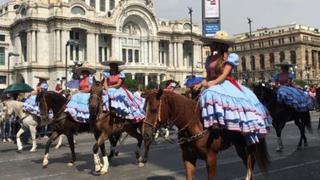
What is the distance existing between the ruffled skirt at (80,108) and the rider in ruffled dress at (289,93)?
5245 mm

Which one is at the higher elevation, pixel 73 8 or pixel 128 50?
pixel 73 8

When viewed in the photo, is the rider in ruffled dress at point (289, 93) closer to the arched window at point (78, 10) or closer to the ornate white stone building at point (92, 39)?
the ornate white stone building at point (92, 39)

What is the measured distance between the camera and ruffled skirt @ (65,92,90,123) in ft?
38.9

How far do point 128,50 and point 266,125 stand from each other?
7506 cm

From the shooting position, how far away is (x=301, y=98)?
43.5 feet

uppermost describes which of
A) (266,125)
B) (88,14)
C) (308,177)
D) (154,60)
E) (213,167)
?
(88,14)

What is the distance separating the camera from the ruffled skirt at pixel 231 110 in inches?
263

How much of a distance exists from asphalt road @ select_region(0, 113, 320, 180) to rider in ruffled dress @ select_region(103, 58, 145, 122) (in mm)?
1290

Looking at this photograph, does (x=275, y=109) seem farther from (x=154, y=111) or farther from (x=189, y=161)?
(x=154, y=111)

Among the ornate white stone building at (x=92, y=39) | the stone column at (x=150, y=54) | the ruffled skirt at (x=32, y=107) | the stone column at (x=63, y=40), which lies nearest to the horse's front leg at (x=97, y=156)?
the ruffled skirt at (x=32, y=107)

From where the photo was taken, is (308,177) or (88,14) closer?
(308,177)

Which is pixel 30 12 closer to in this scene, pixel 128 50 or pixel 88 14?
pixel 88 14

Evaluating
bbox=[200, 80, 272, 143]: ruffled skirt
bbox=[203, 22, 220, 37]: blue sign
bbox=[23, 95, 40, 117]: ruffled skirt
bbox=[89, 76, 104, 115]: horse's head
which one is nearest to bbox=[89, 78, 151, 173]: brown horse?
bbox=[89, 76, 104, 115]: horse's head

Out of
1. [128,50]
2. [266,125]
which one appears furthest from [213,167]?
[128,50]
